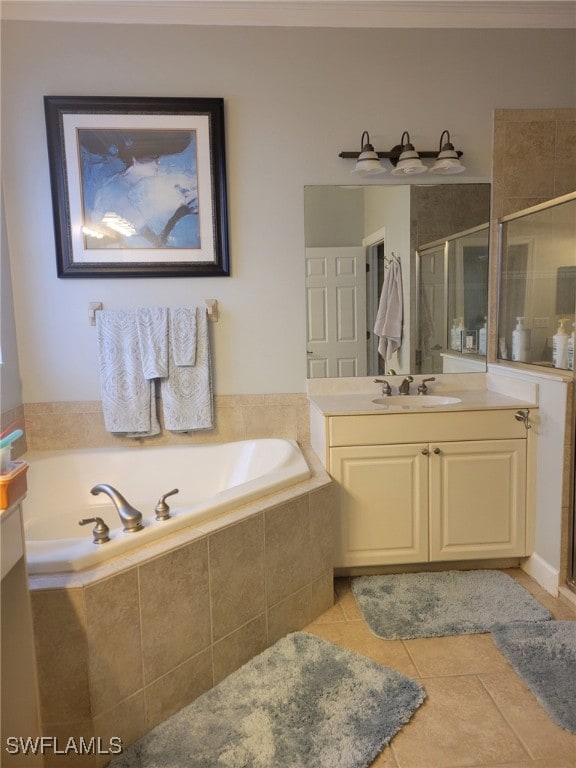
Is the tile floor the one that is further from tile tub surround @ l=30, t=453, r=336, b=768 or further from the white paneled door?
the white paneled door

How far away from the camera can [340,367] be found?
2.67 meters

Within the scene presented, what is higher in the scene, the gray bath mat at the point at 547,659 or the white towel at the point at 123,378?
the white towel at the point at 123,378

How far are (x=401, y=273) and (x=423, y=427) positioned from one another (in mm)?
851

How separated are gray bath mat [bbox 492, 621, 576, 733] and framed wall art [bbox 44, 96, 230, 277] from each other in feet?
6.68

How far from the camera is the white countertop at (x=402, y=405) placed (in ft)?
7.27

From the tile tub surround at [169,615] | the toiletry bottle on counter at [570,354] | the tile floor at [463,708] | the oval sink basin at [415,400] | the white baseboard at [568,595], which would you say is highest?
the toiletry bottle on counter at [570,354]

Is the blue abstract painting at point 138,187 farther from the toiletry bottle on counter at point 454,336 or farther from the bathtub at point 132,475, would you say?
the toiletry bottle on counter at point 454,336

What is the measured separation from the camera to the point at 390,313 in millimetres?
2635

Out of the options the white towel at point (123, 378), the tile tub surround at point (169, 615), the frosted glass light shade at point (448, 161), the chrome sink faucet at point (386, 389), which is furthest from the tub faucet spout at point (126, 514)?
the frosted glass light shade at point (448, 161)

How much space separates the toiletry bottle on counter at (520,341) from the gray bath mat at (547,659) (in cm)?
120

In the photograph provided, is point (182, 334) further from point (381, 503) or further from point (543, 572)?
point (543, 572)

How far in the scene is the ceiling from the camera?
7.68ft

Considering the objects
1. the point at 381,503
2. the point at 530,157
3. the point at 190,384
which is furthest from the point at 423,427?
the point at 530,157

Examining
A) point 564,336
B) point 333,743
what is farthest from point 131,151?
point 333,743
